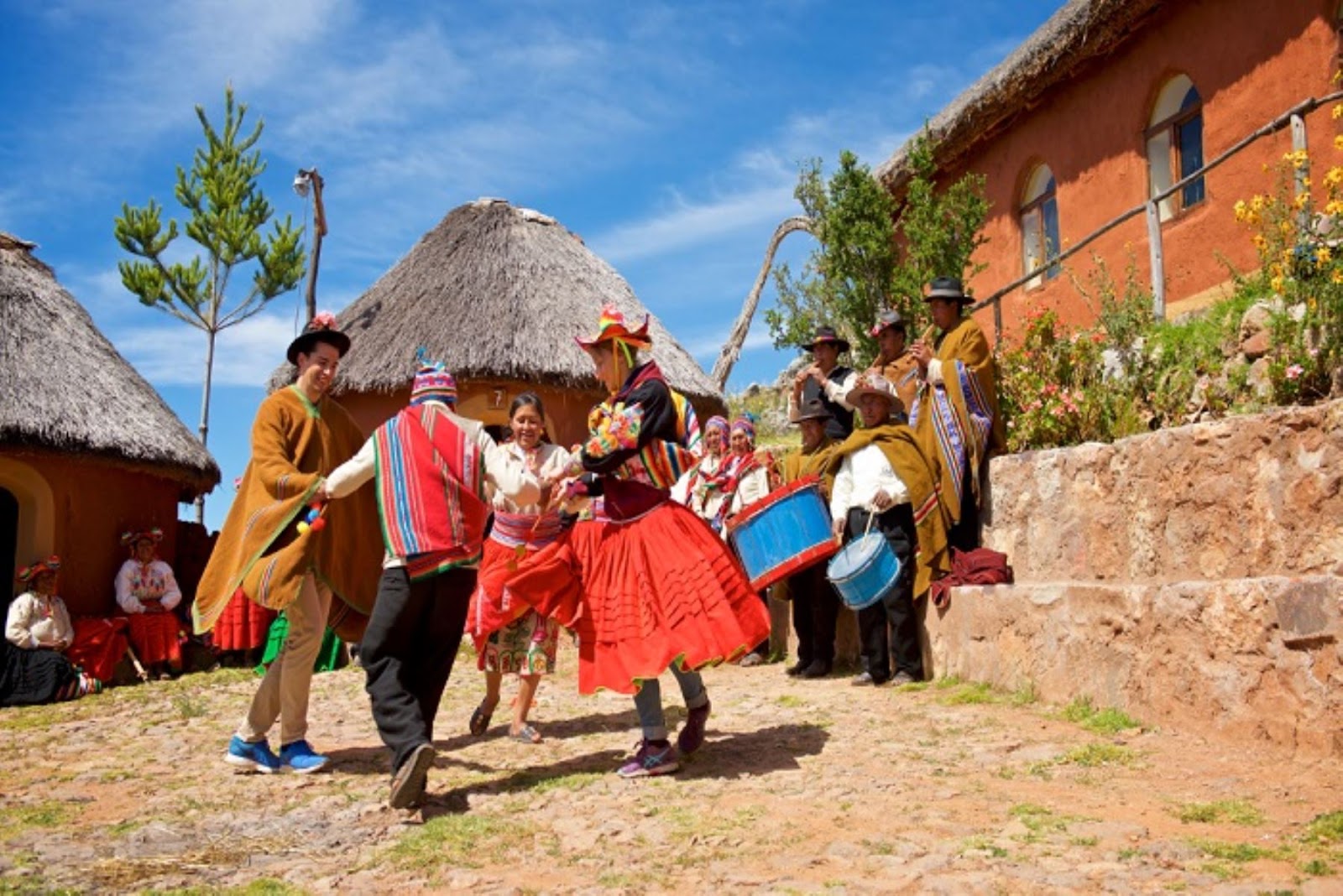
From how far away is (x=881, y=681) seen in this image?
6816mm

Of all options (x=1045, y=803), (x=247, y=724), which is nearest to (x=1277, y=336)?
(x=1045, y=803)

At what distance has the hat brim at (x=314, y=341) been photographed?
5.58 meters

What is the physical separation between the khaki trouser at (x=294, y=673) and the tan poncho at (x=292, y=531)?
0.11 metres

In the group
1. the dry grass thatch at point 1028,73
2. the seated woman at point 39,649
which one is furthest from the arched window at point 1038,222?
the seated woman at point 39,649

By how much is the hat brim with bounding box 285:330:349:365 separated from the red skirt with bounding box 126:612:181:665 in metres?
6.98

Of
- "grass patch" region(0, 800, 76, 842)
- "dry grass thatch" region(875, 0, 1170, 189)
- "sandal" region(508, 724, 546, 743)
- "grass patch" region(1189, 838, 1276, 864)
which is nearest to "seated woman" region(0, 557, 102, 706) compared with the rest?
"grass patch" region(0, 800, 76, 842)

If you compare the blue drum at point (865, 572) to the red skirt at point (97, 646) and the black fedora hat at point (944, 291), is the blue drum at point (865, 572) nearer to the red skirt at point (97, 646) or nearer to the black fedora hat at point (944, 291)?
the black fedora hat at point (944, 291)

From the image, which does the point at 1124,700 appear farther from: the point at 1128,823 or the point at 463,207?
the point at 463,207

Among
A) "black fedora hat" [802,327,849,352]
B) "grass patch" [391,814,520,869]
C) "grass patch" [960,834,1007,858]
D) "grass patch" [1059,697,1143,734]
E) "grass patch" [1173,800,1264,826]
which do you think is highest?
"black fedora hat" [802,327,849,352]

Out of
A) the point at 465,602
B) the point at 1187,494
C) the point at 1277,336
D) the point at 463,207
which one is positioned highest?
the point at 463,207

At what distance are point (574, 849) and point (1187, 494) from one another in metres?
3.36

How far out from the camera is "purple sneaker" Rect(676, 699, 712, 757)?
5.13 meters

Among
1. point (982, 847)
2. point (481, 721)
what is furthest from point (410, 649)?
point (982, 847)

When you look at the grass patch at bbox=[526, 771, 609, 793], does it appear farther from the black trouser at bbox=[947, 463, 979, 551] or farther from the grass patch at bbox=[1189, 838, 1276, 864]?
the black trouser at bbox=[947, 463, 979, 551]
